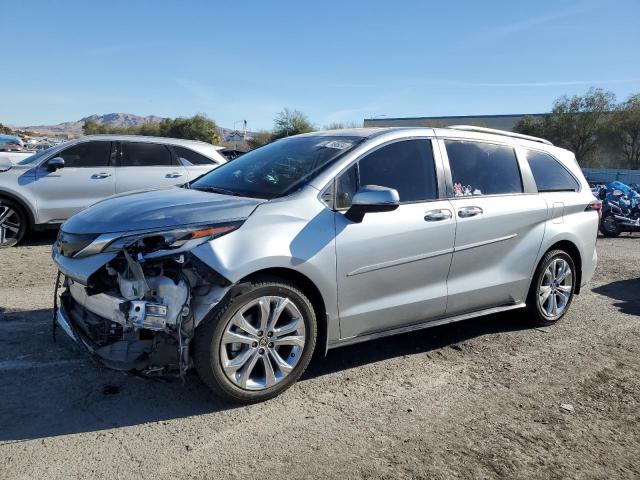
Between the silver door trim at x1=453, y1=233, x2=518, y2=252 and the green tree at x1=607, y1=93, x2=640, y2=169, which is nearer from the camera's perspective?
the silver door trim at x1=453, y1=233, x2=518, y2=252

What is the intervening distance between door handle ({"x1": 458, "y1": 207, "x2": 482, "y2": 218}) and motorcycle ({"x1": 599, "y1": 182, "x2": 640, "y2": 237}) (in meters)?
11.2

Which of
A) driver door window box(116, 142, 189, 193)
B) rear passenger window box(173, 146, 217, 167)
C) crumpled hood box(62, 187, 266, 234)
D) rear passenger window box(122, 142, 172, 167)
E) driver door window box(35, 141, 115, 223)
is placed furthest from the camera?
rear passenger window box(173, 146, 217, 167)

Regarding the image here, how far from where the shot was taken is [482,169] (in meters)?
5.04

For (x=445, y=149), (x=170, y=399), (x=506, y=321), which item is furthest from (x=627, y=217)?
(x=170, y=399)

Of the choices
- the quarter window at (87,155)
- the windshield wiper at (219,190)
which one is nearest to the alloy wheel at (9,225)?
the quarter window at (87,155)

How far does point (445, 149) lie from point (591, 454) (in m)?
2.59

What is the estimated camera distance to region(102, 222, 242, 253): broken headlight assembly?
3445 millimetres

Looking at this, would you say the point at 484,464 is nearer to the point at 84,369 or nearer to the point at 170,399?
the point at 170,399

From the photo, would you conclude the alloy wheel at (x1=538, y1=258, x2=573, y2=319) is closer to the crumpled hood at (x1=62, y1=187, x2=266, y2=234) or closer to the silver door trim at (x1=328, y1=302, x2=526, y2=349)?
the silver door trim at (x1=328, y1=302, x2=526, y2=349)

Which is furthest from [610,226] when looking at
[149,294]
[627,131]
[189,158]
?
[627,131]

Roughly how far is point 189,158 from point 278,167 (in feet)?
18.4

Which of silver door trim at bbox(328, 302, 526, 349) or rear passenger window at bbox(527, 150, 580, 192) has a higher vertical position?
rear passenger window at bbox(527, 150, 580, 192)

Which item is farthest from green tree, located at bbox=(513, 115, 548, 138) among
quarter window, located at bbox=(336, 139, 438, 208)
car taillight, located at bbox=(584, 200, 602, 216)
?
quarter window, located at bbox=(336, 139, 438, 208)

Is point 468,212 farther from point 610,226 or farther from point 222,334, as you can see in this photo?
point 610,226
